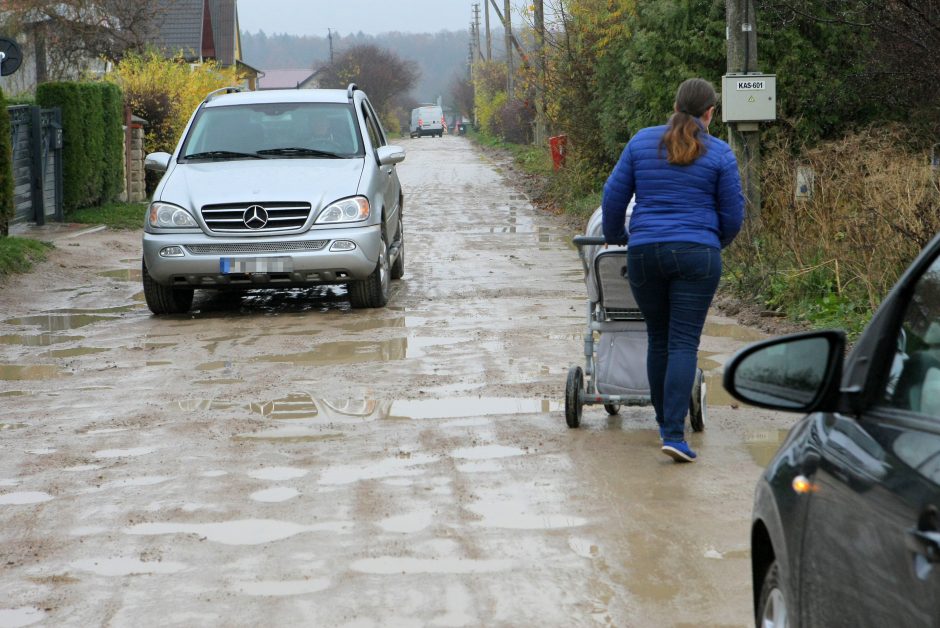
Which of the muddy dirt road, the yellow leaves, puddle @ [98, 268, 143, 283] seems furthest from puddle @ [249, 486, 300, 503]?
the yellow leaves

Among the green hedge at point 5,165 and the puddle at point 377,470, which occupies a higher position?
the green hedge at point 5,165

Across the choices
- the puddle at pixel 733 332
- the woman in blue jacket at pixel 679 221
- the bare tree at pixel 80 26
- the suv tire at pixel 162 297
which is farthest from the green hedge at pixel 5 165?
the bare tree at pixel 80 26

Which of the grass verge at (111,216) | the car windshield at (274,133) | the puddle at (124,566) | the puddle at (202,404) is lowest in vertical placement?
the puddle at (124,566)

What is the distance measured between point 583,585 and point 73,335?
7.08 m

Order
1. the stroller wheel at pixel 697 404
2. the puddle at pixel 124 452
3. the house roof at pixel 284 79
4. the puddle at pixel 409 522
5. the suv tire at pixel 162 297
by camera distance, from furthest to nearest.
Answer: the house roof at pixel 284 79
the suv tire at pixel 162 297
the stroller wheel at pixel 697 404
the puddle at pixel 124 452
the puddle at pixel 409 522

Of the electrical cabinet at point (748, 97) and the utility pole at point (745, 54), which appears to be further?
the utility pole at point (745, 54)

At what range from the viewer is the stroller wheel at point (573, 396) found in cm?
706

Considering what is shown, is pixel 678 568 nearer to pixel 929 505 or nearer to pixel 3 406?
pixel 929 505

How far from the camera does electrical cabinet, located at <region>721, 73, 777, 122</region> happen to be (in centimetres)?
1288

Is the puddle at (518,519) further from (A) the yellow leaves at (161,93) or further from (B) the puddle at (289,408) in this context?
(A) the yellow leaves at (161,93)

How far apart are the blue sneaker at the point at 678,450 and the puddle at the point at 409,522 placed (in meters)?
1.31

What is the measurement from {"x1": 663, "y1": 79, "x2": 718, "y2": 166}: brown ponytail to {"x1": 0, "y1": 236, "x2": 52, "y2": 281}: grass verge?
31.1ft

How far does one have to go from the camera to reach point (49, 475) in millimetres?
6387

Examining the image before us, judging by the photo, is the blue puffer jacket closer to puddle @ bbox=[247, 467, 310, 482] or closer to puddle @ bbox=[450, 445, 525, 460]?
puddle @ bbox=[450, 445, 525, 460]
